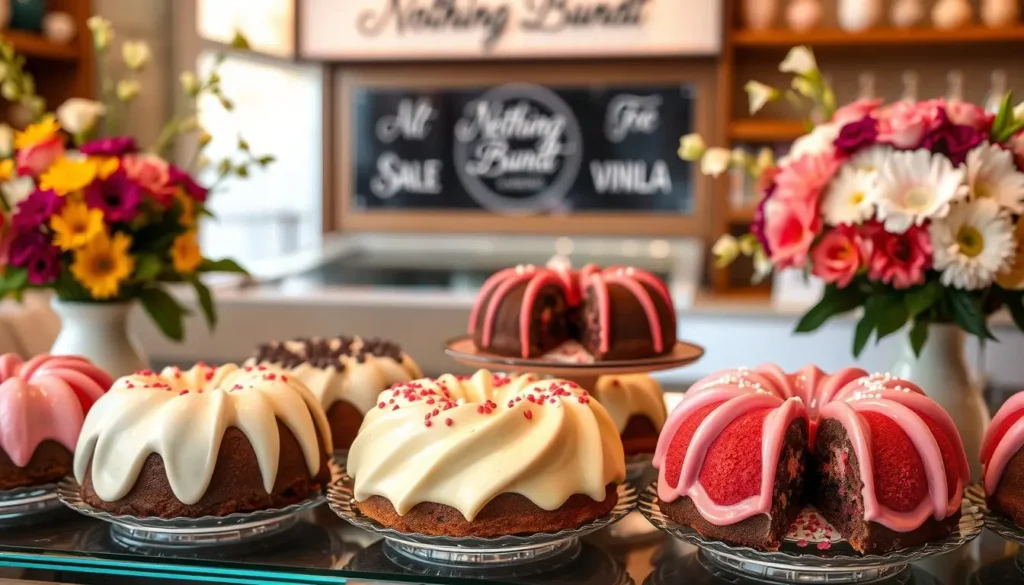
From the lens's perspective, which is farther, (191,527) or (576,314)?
(576,314)

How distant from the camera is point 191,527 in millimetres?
1090

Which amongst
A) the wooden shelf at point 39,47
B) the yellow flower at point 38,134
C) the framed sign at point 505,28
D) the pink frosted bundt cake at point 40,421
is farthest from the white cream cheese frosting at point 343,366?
the framed sign at point 505,28

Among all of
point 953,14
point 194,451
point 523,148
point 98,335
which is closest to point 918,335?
point 194,451

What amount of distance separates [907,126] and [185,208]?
1.10m

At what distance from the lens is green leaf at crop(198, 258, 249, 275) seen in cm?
179

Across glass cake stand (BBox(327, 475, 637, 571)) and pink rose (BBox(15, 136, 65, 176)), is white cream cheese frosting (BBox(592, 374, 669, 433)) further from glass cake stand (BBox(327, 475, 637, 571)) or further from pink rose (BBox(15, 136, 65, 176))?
pink rose (BBox(15, 136, 65, 176))

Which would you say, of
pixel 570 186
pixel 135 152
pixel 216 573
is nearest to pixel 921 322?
pixel 216 573

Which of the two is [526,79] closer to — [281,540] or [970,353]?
[970,353]

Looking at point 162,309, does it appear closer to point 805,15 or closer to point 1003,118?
point 1003,118

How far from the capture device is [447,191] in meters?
4.82

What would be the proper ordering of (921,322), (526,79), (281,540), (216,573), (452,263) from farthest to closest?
(526,79) → (452,263) → (921,322) → (281,540) → (216,573)

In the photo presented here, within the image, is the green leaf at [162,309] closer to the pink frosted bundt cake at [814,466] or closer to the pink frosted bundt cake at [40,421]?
the pink frosted bundt cake at [40,421]

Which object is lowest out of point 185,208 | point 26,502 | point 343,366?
point 26,502

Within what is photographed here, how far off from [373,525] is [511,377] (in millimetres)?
313
